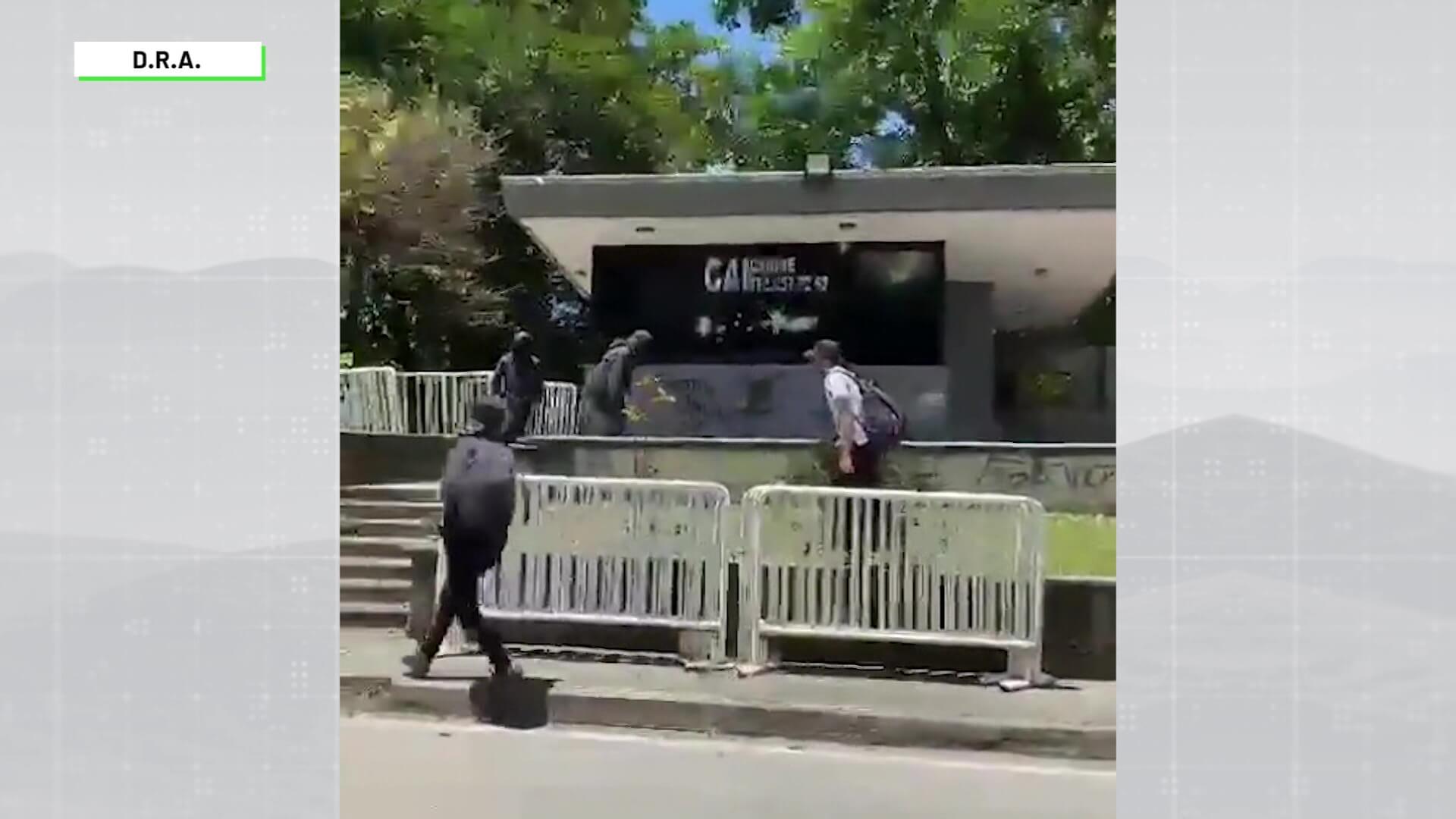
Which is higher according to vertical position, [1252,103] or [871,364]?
[1252,103]

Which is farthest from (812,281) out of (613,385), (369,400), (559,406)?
(369,400)

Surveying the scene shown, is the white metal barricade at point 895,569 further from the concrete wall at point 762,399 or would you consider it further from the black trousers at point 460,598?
the black trousers at point 460,598

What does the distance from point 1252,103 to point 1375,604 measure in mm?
1293

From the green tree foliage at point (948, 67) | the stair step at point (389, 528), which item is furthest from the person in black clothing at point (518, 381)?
the green tree foliage at point (948, 67)

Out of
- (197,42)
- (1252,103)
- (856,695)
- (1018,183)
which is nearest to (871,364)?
(1018,183)

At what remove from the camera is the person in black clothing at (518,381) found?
3328 millimetres

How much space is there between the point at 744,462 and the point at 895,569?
1.71 ft

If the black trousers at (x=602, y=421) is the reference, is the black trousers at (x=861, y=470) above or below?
below

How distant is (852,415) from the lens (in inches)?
130

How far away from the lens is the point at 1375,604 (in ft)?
10.1

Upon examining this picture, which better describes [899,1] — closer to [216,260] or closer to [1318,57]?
[1318,57]

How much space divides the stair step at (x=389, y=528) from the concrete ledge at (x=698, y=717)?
41 centimetres

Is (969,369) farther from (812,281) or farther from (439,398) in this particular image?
(439,398)

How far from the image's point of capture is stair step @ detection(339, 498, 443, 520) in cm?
327
